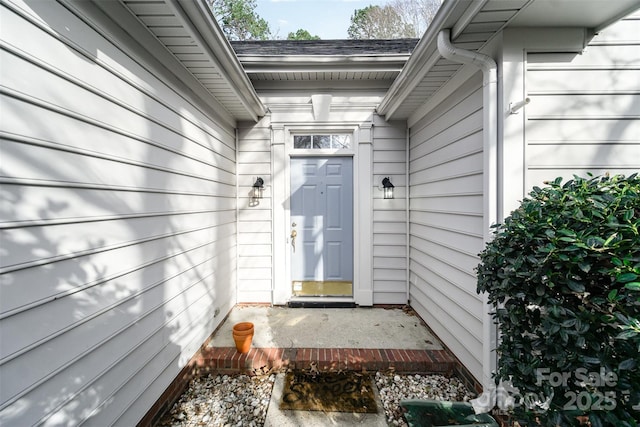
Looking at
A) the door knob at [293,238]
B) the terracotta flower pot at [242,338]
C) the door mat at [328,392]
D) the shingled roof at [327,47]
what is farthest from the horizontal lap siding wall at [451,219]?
A: the terracotta flower pot at [242,338]

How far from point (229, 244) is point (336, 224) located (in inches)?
53.8

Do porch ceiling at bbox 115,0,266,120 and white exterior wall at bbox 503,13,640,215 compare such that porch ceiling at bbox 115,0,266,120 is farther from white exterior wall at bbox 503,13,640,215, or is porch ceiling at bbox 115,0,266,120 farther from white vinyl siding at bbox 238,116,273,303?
white exterior wall at bbox 503,13,640,215

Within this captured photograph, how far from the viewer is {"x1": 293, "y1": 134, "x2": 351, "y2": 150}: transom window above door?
3387 millimetres

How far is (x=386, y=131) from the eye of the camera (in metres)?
3.32

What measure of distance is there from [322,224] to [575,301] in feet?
8.34

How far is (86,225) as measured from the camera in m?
1.21

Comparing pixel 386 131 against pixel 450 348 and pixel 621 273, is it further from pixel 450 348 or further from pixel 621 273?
pixel 621 273

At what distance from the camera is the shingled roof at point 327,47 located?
10.6 feet

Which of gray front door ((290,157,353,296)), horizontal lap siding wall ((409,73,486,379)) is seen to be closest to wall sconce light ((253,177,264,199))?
gray front door ((290,157,353,296))

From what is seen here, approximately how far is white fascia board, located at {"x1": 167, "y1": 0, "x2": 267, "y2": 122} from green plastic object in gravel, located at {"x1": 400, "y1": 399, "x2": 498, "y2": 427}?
2870 mm

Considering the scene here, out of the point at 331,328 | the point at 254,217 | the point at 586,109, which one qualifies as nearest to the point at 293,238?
the point at 254,217

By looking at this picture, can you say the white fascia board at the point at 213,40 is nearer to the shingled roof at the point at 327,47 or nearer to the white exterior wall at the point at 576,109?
the shingled roof at the point at 327,47

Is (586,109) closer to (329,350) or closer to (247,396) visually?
(329,350)

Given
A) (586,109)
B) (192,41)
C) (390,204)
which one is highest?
(192,41)
